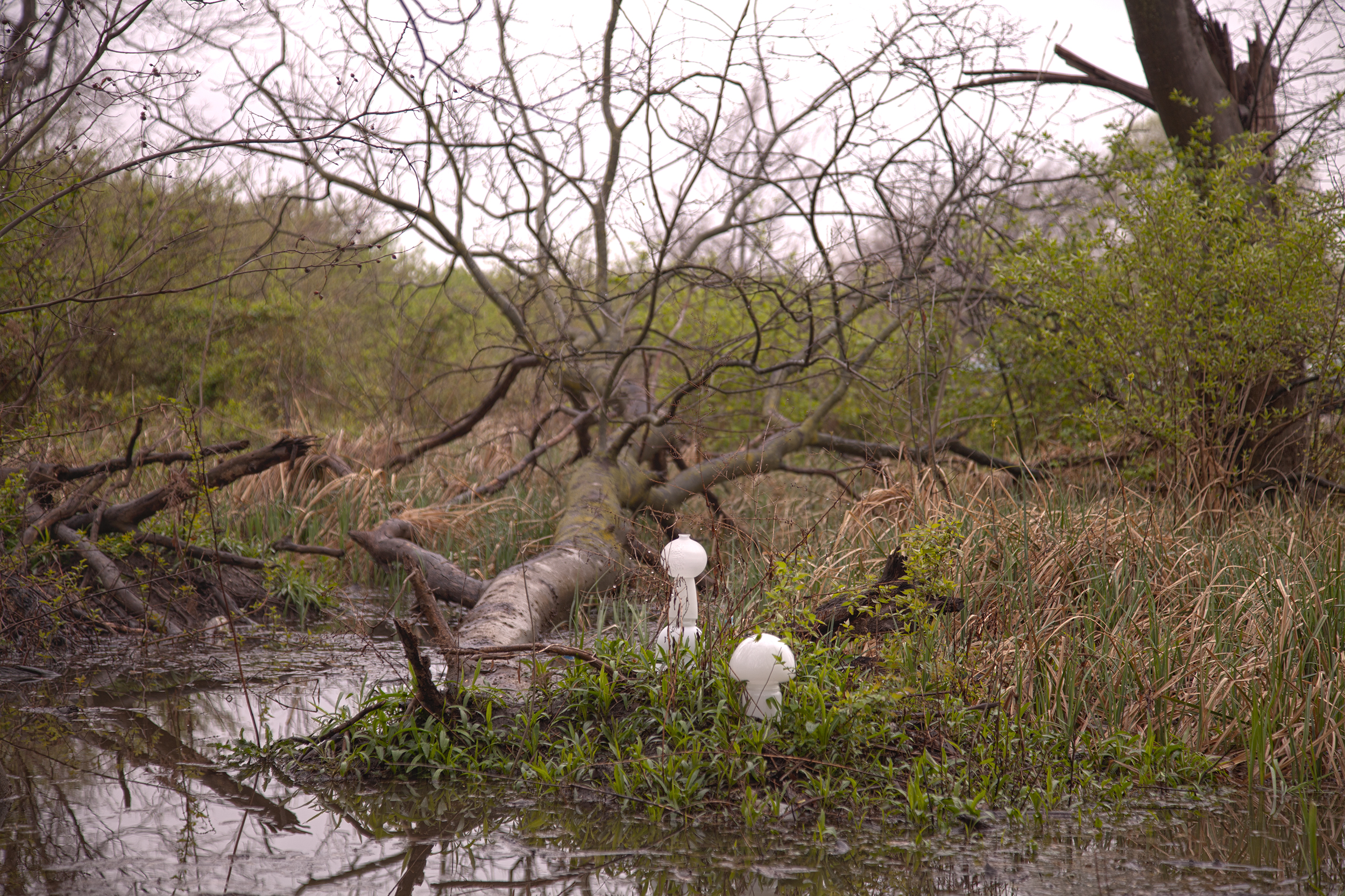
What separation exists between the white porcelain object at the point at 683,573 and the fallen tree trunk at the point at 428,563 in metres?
2.18

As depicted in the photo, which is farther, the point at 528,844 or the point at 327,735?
the point at 327,735

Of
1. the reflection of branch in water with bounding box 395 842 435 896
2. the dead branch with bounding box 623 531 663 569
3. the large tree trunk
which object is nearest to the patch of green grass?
the reflection of branch in water with bounding box 395 842 435 896

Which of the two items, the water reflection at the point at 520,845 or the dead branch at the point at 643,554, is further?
the dead branch at the point at 643,554

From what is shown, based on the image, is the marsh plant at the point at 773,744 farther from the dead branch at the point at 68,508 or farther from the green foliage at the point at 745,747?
the dead branch at the point at 68,508

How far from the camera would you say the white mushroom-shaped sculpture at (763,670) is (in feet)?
9.58

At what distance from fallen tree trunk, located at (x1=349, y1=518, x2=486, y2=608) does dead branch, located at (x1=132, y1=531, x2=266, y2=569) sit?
0.64 m

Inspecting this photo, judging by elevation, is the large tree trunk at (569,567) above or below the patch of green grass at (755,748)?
above

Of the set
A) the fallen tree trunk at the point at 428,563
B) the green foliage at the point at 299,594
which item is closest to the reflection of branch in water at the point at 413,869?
the fallen tree trunk at the point at 428,563

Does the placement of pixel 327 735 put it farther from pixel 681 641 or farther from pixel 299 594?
pixel 299 594

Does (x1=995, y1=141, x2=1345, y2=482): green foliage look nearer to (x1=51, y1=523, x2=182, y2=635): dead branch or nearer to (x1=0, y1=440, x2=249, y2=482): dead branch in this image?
(x1=0, y1=440, x2=249, y2=482): dead branch

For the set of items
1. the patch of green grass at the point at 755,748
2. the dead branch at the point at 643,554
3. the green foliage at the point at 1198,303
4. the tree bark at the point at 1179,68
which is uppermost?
the tree bark at the point at 1179,68

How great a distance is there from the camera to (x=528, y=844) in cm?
263

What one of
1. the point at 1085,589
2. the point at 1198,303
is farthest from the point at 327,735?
the point at 1198,303

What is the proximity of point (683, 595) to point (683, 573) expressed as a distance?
4.8 inches
